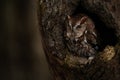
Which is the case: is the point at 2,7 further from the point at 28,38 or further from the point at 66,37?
the point at 66,37

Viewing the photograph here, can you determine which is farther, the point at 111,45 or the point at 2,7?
the point at 2,7

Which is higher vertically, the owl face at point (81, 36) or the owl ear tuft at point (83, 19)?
the owl ear tuft at point (83, 19)

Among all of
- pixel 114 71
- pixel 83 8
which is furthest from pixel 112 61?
pixel 83 8

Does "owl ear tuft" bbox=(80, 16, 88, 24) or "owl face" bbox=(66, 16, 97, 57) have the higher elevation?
"owl ear tuft" bbox=(80, 16, 88, 24)

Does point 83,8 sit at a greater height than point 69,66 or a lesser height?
greater
